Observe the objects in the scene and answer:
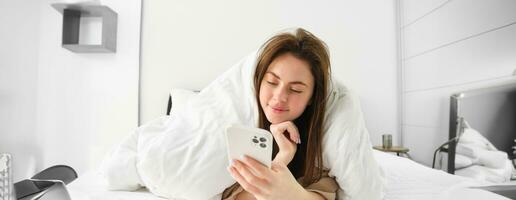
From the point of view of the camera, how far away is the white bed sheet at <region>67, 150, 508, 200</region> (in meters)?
0.84

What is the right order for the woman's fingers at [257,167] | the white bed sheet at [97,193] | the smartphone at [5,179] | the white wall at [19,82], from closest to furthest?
the smartphone at [5,179] < the woman's fingers at [257,167] < the white bed sheet at [97,193] < the white wall at [19,82]

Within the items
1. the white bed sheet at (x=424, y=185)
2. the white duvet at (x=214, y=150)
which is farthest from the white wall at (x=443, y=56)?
the white duvet at (x=214, y=150)

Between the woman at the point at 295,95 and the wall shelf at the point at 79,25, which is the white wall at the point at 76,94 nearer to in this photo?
the wall shelf at the point at 79,25

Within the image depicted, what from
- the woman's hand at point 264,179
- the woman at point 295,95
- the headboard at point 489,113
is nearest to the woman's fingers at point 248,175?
the woman's hand at point 264,179

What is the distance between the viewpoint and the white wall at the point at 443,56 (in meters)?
1.20

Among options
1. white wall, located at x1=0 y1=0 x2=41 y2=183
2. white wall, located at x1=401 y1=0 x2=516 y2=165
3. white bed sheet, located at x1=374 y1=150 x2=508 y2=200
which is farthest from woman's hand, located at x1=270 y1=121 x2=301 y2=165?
white wall, located at x1=0 y1=0 x2=41 y2=183

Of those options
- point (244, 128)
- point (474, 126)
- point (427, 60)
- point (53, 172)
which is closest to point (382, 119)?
point (427, 60)

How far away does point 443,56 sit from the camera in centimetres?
164

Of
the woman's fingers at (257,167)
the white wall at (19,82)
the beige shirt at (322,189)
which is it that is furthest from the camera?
the white wall at (19,82)

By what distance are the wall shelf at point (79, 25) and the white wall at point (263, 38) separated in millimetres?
227

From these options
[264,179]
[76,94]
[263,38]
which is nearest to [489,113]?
[264,179]

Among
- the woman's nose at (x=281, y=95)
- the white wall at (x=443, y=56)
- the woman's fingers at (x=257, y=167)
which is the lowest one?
the woman's fingers at (x=257, y=167)

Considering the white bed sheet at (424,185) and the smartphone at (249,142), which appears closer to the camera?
the smartphone at (249,142)

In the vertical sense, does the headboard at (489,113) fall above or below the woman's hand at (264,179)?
above
